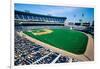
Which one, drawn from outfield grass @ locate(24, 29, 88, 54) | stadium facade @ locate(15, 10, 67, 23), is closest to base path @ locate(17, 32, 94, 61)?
outfield grass @ locate(24, 29, 88, 54)

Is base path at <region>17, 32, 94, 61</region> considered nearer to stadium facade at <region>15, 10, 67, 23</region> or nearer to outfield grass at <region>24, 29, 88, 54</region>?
outfield grass at <region>24, 29, 88, 54</region>

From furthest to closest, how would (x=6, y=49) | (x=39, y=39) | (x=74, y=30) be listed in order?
(x=74, y=30), (x=39, y=39), (x=6, y=49)

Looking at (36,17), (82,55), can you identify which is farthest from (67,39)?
(36,17)

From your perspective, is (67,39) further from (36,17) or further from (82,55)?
(36,17)

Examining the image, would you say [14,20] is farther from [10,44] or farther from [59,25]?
[59,25]

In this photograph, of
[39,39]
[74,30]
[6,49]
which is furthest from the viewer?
[74,30]

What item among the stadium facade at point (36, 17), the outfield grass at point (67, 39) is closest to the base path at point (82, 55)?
the outfield grass at point (67, 39)

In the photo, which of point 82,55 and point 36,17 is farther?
point 82,55
